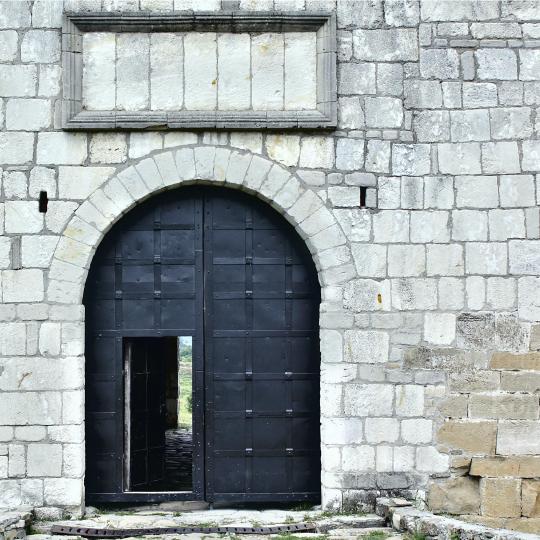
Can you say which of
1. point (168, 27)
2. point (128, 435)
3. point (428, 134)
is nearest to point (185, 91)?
point (168, 27)

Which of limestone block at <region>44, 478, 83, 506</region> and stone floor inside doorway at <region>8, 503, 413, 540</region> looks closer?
stone floor inside doorway at <region>8, 503, 413, 540</region>

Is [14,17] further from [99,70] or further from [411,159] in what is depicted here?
[411,159]

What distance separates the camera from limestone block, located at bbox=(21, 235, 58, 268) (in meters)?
5.69

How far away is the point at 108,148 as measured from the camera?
5.75 m

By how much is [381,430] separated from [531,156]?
2.41 meters

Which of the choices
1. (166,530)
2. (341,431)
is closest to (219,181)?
(341,431)

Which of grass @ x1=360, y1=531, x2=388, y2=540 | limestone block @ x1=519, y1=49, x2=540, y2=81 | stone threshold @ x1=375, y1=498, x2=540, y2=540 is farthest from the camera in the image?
limestone block @ x1=519, y1=49, x2=540, y2=81

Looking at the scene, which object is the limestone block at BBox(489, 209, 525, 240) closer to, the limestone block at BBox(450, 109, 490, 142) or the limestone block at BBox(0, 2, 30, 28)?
the limestone block at BBox(450, 109, 490, 142)

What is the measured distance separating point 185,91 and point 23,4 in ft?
4.58

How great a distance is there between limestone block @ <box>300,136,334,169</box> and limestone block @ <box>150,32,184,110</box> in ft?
3.35

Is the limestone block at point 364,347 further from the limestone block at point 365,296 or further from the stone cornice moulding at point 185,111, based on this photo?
the stone cornice moulding at point 185,111

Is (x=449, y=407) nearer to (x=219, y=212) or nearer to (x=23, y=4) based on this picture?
(x=219, y=212)

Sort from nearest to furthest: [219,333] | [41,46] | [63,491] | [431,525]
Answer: [431,525], [63,491], [41,46], [219,333]

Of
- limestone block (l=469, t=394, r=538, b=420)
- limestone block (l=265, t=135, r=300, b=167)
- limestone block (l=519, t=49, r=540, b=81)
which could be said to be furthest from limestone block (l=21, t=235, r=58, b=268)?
limestone block (l=519, t=49, r=540, b=81)
